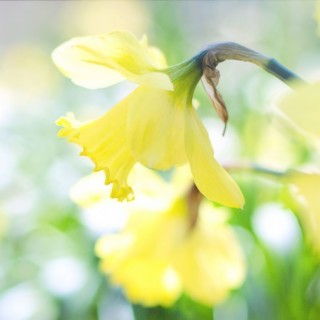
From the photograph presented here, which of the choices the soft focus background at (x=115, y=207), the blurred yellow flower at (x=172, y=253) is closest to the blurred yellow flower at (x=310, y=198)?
the soft focus background at (x=115, y=207)

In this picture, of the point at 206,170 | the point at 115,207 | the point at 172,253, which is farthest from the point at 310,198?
the point at 115,207

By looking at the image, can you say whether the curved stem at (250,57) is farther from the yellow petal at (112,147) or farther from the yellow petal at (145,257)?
the yellow petal at (145,257)

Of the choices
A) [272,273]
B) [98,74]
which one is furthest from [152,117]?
[272,273]

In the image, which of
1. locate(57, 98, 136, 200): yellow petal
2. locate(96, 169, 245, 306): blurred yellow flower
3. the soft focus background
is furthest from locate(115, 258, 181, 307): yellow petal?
locate(57, 98, 136, 200): yellow petal

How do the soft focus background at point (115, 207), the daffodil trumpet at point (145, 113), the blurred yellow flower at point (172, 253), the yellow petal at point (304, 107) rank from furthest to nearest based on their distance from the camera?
the soft focus background at point (115, 207) → the blurred yellow flower at point (172, 253) → the daffodil trumpet at point (145, 113) → the yellow petal at point (304, 107)

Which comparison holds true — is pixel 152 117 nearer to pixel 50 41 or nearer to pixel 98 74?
pixel 98 74

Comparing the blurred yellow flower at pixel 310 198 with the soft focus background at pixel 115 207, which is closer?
the blurred yellow flower at pixel 310 198

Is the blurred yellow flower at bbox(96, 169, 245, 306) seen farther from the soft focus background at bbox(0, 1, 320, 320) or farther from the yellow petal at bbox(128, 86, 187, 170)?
the yellow petal at bbox(128, 86, 187, 170)
